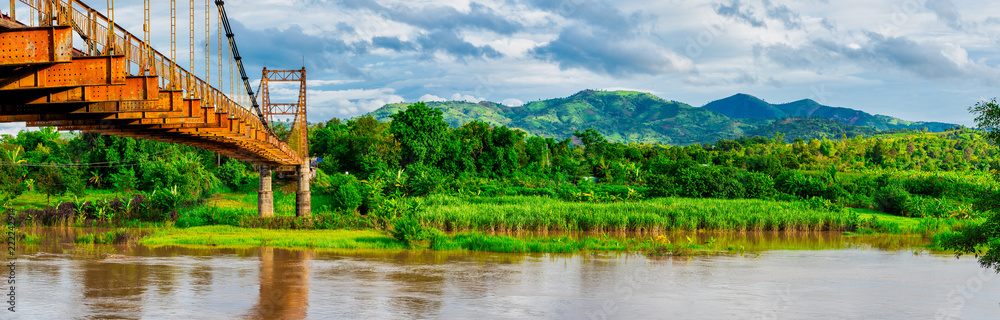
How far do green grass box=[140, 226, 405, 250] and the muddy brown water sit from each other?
55.1 inches

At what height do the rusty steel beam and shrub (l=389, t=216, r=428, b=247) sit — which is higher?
the rusty steel beam

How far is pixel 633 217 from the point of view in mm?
39469

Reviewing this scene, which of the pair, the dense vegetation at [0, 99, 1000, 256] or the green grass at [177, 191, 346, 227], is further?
the green grass at [177, 191, 346, 227]

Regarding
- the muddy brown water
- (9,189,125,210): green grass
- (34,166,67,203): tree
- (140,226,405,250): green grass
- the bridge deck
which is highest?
the bridge deck

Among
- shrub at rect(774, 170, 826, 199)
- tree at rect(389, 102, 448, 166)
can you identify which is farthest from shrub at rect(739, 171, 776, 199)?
tree at rect(389, 102, 448, 166)

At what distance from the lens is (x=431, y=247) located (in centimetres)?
3142

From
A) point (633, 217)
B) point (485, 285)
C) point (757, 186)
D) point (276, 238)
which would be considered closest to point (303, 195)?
point (276, 238)

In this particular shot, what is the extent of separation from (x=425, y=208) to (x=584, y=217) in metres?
8.45

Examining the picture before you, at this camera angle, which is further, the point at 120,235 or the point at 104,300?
the point at 120,235

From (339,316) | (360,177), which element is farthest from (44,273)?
(360,177)

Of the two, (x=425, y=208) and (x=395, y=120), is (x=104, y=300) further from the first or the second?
(x=395, y=120)

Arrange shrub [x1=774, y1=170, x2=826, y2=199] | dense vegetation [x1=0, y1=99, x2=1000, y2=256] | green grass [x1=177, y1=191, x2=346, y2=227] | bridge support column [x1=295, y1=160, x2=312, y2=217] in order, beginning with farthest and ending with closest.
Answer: shrub [x1=774, y1=170, x2=826, y2=199], bridge support column [x1=295, y1=160, x2=312, y2=217], green grass [x1=177, y1=191, x2=346, y2=227], dense vegetation [x1=0, y1=99, x2=1000, y2=256]

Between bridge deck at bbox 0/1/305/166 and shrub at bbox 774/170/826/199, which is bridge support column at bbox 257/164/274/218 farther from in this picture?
shrub at bbox 774/170/826/199

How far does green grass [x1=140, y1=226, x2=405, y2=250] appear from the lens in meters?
32.3
